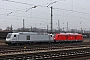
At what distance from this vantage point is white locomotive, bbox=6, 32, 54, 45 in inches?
1355

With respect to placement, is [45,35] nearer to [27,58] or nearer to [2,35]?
[2,35]

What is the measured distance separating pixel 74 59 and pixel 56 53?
104 inches

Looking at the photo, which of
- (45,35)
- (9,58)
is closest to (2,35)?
(45,35)

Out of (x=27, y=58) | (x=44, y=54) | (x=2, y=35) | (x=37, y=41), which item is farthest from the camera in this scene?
(x=2, y=35)

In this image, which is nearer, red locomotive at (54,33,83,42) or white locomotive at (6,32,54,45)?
white locomotive at (6,32,54,45)

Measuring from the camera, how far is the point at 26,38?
36.0 metres

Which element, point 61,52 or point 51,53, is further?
point 61,52

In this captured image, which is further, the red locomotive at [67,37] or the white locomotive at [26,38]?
the red locomotive at [67,37]

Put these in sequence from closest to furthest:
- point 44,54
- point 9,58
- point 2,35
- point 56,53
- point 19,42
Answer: point 9,58 < point 44,54 < point 56,53 < point 19,42 < point 2,35

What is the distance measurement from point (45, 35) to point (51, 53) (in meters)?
23.4

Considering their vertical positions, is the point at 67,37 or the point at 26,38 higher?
the point at 26,38

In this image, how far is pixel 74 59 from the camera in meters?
14.7

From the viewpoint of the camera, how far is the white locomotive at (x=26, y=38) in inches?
1355

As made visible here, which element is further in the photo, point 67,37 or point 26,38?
point 67,37
